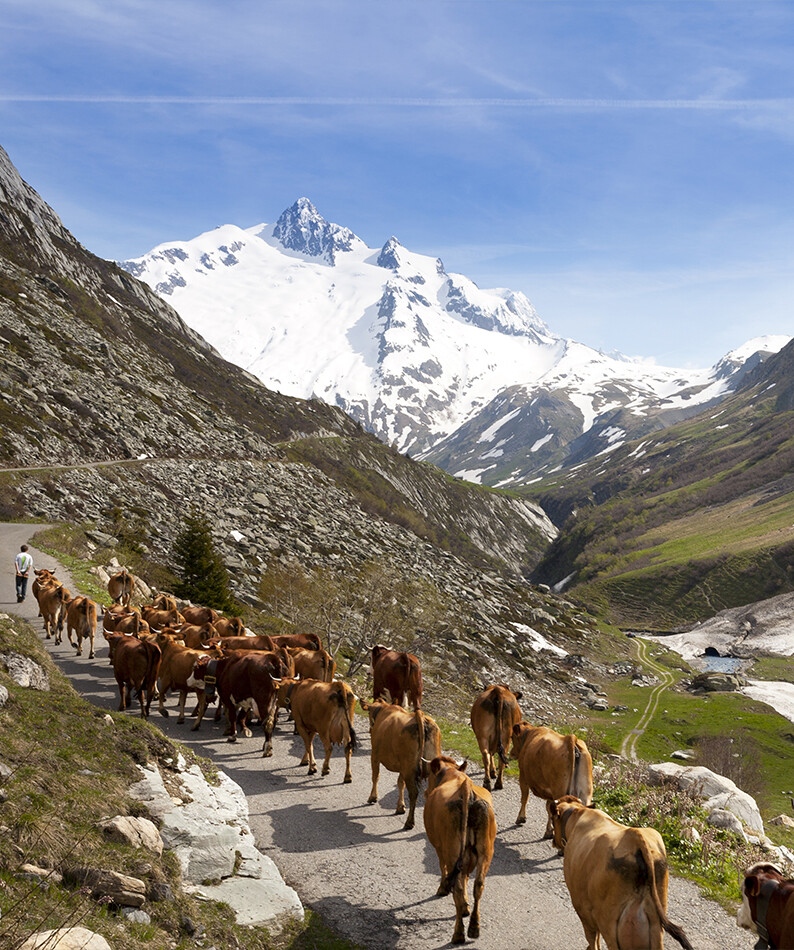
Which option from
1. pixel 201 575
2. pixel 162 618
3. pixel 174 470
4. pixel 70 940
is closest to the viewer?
pixel 70 940

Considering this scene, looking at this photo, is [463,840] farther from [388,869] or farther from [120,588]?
[120,588]

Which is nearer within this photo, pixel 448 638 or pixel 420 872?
pixel 420 872

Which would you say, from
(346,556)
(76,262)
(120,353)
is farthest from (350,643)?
(76,262)

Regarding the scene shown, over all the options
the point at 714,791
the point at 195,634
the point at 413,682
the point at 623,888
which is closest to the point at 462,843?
the point at 623,888

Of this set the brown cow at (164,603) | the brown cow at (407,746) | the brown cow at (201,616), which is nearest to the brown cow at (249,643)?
the brown cow at (201,616)

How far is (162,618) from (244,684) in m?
9.06

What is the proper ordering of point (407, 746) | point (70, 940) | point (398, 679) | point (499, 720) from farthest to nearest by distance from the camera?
1. point (398, 679)
2. point (499, 720)
3. point (407, 746)
4. point (70, 940)

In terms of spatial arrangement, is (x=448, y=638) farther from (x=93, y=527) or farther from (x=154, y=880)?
(x=154, y=880)

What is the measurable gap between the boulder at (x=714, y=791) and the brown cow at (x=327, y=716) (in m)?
8.68

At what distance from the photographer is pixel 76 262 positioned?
132 metres

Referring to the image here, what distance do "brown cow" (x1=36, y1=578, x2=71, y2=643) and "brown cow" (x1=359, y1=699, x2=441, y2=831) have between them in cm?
1719

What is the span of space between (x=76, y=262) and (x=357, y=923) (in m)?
149

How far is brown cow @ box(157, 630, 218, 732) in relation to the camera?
18188mm

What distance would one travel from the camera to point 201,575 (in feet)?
134
